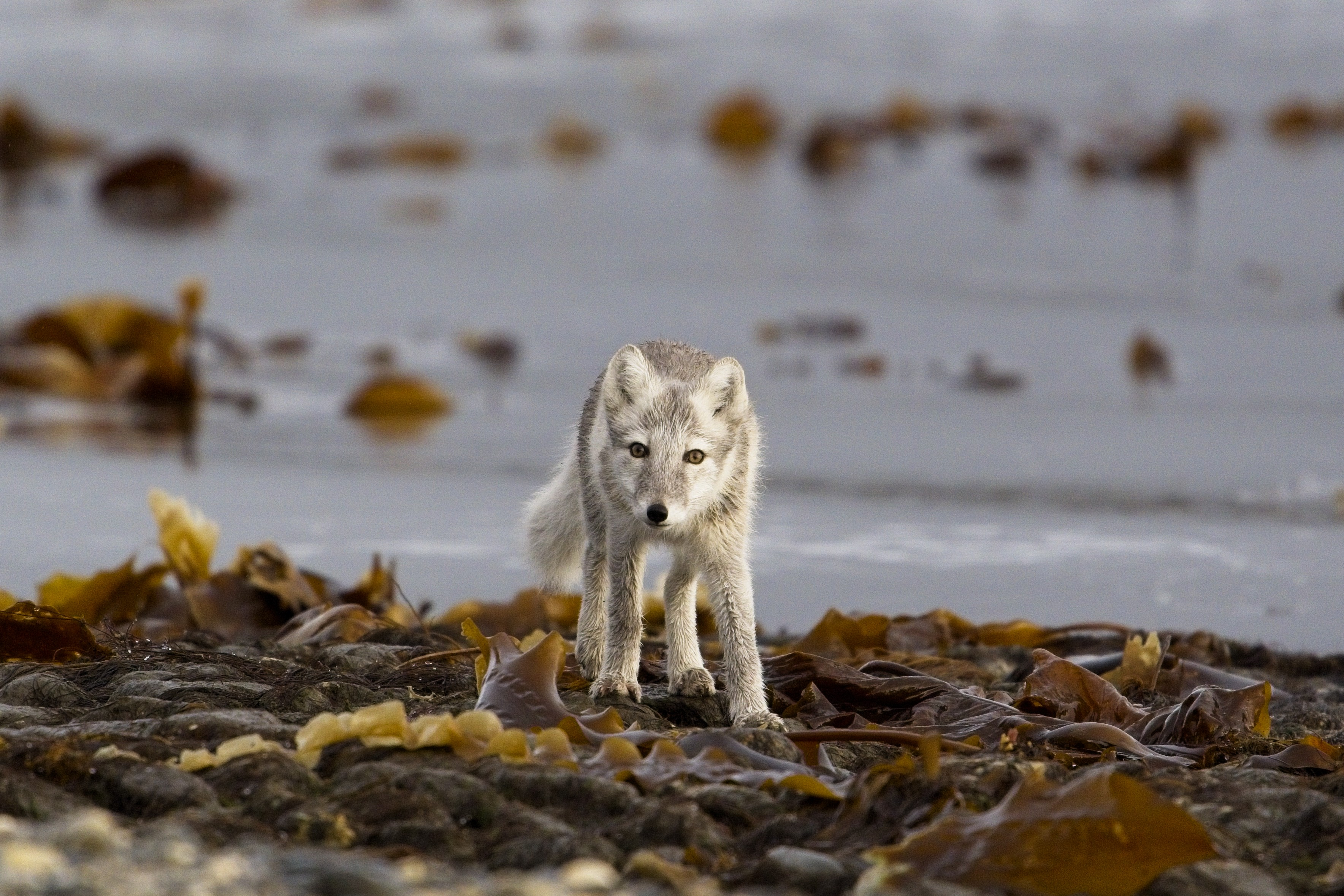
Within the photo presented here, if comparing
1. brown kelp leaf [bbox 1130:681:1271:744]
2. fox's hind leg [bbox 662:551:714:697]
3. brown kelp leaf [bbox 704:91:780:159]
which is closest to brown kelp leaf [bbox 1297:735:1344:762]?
brown kelp leaf [bbox 1130:681:1271:744]

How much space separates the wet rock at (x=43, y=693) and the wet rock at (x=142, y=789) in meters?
0.73

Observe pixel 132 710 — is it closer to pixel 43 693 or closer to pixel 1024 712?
pixel 43 693

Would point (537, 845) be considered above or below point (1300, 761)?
below

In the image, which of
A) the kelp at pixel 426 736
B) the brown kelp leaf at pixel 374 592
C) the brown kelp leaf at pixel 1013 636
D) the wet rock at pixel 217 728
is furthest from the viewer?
the brown kelp leaf at pixel 374 592

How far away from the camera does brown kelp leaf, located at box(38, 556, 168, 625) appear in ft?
18.1

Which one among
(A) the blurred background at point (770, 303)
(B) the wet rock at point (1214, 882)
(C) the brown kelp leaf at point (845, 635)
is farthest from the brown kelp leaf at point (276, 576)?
(B) the wet rock at point (1214, 882)

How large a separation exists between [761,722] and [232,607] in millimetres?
2211

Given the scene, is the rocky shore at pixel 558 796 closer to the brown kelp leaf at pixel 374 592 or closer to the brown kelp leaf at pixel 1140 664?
the brown kelp leaf at pixel 1140 664

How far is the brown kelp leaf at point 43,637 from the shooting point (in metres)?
4.36

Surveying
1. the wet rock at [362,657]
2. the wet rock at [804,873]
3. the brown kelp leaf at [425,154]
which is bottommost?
the wet rock at [804,873]

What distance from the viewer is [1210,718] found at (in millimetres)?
4031

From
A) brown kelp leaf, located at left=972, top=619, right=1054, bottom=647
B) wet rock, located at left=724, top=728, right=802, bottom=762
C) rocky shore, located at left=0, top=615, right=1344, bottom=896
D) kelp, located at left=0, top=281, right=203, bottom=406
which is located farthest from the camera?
kelp, located at left=0, top=281, right=203, bottom=406

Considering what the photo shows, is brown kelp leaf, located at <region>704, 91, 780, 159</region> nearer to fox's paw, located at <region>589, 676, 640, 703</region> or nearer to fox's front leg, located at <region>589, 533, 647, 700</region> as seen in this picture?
fox's front leg, located at <region>589, 533, 647, 700</region>

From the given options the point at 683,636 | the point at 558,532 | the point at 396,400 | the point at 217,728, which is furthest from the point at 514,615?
the point at 396,400
